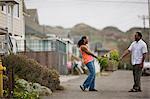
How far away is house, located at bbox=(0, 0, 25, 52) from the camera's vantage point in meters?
19.5

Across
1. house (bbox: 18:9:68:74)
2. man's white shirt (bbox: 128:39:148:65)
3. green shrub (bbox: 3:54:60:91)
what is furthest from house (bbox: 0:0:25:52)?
man's white shirt (bbox: 128:39:148:65)

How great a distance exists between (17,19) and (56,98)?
566 inches

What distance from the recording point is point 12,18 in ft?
72.1

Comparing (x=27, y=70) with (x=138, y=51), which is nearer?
(x=27, y=70)

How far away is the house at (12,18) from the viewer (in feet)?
64.1

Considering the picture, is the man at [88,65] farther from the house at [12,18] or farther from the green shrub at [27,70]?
the house at [12,18]

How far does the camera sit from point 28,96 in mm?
9633

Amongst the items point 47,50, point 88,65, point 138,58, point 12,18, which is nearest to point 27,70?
point 88,65

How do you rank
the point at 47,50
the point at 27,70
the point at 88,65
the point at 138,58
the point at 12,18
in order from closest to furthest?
the point at 27,70 < the point at 138,58 < the point at 88,65 < the point at 12,18 < the point at 47,50

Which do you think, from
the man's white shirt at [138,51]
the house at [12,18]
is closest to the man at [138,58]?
the man's white shirt at [138,51]

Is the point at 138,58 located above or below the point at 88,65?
above

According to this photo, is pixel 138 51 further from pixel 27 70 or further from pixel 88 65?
pixel 27 70

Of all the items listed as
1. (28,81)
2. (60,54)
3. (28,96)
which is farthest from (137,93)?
(60,54)

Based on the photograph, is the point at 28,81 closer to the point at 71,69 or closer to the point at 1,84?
the point at 1,84
